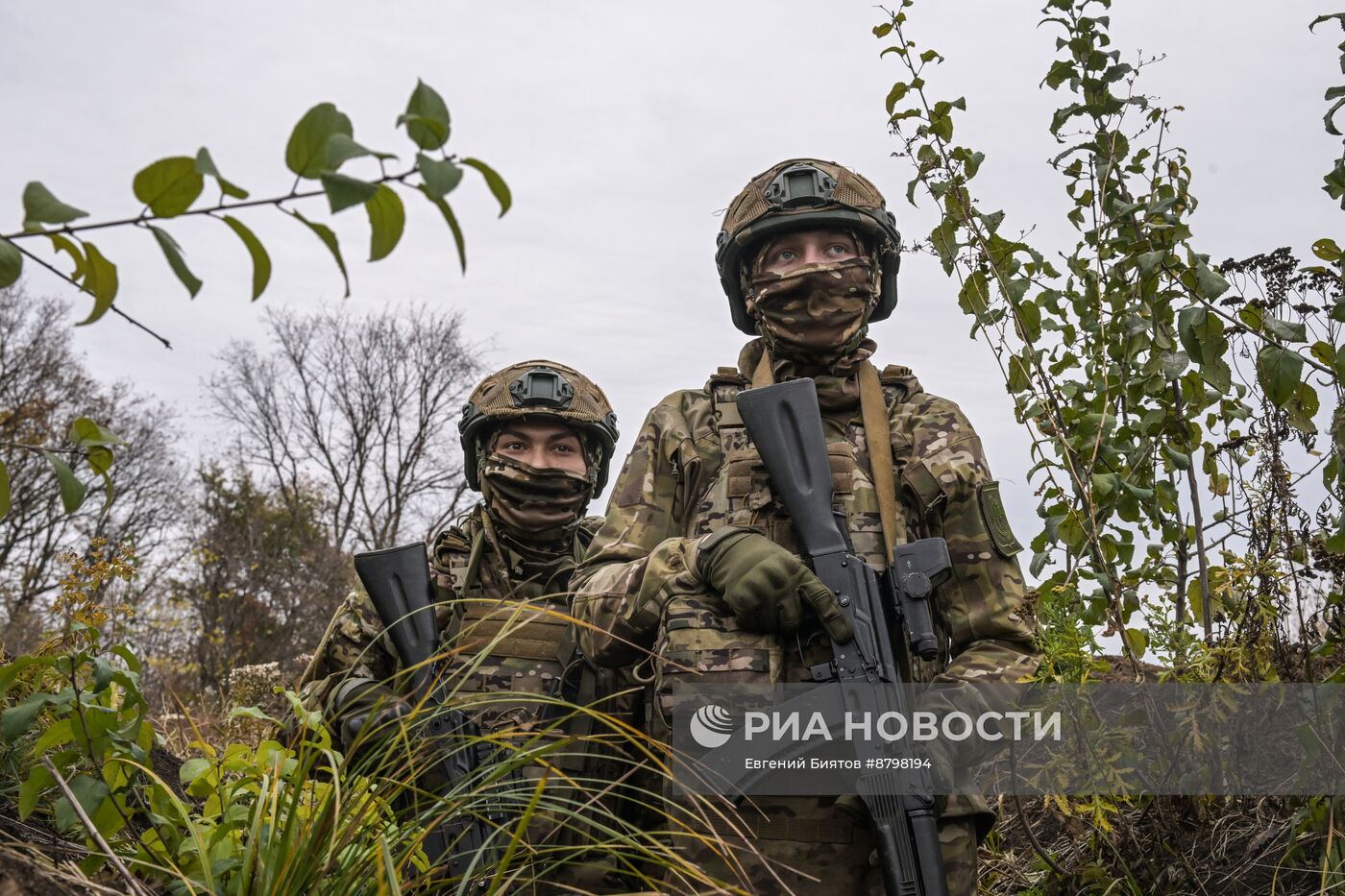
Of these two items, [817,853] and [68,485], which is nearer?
[68,485]

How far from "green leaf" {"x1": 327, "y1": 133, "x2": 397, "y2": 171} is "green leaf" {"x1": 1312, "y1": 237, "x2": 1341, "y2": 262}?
2.60 meters

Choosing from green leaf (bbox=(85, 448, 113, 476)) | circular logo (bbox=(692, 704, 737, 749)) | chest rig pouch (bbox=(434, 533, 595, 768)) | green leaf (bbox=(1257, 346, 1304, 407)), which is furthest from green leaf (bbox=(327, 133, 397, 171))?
chest rig pouch (bbox=(434, 533, 595, 768))

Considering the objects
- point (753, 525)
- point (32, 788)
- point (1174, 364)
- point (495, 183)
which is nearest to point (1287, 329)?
point (1174, 364)

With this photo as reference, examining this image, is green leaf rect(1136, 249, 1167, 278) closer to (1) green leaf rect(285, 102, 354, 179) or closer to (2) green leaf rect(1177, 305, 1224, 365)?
(2) green leaf rect(1177, 305, 1224, 365)

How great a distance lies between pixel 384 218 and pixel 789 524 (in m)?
1.97

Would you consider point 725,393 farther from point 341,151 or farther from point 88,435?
point 341,151

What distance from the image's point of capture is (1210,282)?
116 inches

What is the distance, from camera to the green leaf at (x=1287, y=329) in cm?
272

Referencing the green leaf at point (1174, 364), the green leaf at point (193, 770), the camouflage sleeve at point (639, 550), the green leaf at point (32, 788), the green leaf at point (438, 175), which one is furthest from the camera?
the green leaf at point (1174, 364)

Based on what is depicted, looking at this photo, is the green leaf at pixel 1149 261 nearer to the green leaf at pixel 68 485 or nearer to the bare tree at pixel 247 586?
the green leaf at pixel 68 485

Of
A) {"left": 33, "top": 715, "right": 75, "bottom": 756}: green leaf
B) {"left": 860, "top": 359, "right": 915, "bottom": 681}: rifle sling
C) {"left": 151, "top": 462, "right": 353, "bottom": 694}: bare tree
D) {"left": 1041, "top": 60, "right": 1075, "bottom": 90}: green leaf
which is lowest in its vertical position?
{"left": 33, "top": 715, "right": 75, "bottom": 756}: green leaf

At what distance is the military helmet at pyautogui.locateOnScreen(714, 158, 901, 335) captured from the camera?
3.18 m

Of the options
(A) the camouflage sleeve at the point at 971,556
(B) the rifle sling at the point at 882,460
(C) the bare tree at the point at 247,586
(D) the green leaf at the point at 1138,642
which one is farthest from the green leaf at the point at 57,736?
(C) the bare tree at the point at 247,586

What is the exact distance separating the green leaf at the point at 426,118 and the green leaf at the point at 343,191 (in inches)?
2.8
